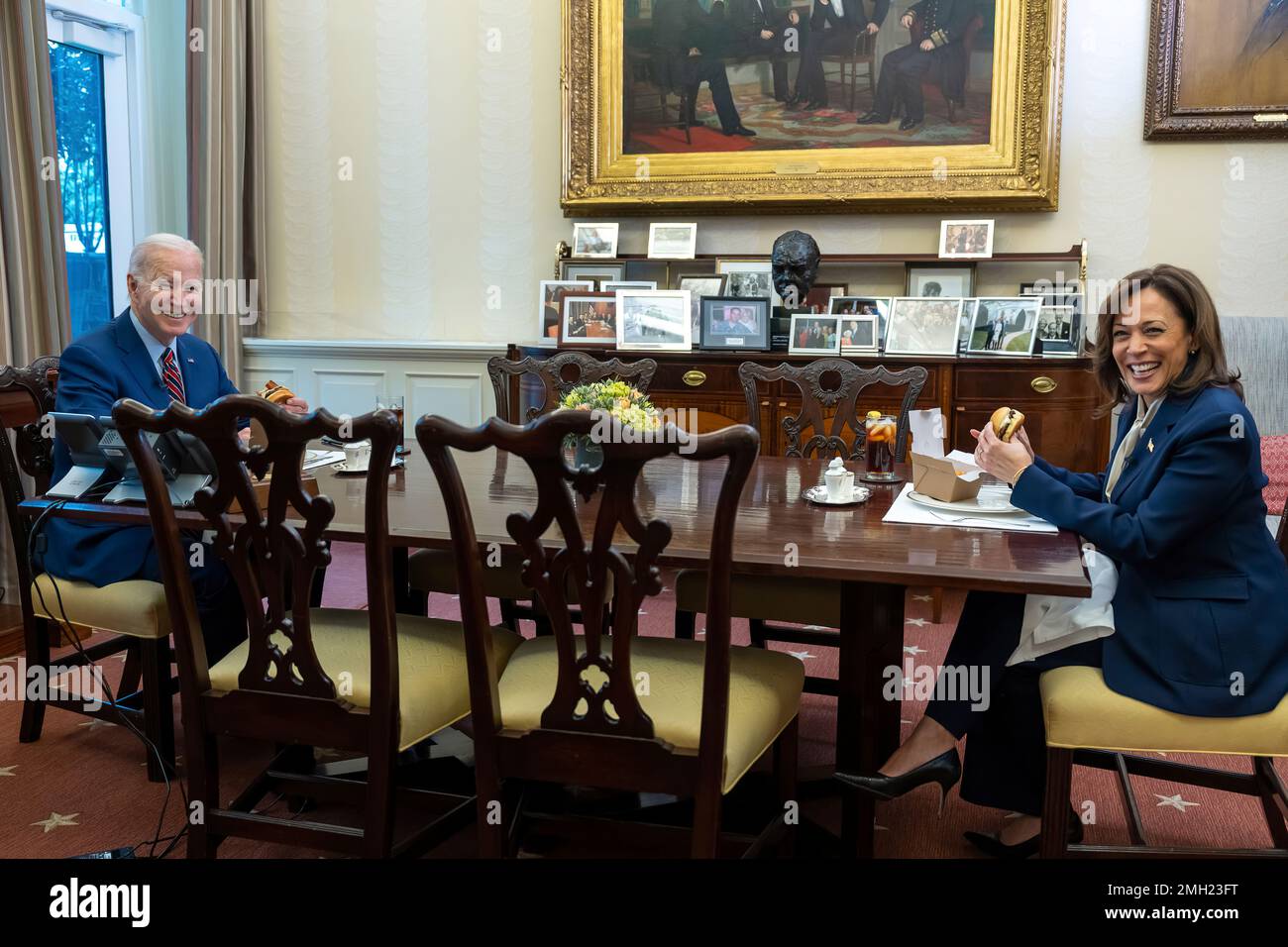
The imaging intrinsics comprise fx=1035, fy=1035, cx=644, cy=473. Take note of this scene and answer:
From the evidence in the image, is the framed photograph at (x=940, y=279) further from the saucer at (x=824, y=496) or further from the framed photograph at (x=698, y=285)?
the saucer at (x=824, y=496)

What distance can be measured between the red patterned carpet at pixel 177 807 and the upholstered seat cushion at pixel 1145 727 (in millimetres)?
656

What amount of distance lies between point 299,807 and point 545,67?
4056mm

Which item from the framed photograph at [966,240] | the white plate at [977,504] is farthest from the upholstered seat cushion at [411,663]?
the framed photograph at [966,240]

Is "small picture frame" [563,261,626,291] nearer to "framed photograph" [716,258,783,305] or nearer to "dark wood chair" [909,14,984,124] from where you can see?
"framed photograph" [716,258,783,305]

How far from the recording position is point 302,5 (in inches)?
227

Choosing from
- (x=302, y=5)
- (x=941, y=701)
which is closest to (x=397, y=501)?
(x=941, y=701)

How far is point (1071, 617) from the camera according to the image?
2164mm

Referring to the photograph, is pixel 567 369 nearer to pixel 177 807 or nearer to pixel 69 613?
pixel 69 613

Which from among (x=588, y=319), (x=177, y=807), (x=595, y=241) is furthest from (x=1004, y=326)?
(x=177, y=807)

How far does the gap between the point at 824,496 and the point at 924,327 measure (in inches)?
98.8

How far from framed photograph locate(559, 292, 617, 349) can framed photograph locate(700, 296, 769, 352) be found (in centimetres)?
47

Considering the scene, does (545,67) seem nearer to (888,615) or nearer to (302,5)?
(302,5)

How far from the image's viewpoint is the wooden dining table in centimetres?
187

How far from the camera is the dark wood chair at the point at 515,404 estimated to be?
3.12m
